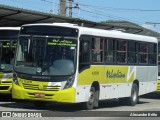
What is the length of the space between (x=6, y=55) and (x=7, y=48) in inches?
12.0

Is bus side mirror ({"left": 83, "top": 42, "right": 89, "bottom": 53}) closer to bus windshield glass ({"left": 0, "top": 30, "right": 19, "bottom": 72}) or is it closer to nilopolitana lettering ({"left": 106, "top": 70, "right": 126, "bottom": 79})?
nilopolitana lettering ({"left": 106, "top": 70, "right": 126, "bottom": 79})

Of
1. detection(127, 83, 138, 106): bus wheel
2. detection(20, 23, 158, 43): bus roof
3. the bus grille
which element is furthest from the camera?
detection(127, 83, 138, 106): bus wheel

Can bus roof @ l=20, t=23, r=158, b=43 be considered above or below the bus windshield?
above

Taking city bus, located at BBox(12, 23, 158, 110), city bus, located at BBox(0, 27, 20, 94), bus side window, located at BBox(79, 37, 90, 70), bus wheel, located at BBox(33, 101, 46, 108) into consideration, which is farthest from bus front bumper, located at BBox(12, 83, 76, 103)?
city bus, located at BBox(0, 27, 20, 94)

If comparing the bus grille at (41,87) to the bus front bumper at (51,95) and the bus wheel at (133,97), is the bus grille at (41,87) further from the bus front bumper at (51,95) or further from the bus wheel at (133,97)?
the bus wheel at (133,97)

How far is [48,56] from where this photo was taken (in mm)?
17688

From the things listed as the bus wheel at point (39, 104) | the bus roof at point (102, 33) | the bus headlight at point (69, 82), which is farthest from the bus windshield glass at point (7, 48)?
the bus headlight at point (69, 82)

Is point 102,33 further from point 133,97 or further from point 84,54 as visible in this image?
point 133,97

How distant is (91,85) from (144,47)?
6.11 metres

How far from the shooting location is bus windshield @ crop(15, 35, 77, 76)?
57.6 ft

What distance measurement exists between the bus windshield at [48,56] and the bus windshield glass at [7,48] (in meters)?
2.45

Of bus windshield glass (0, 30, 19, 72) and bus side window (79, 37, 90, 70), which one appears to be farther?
bus windshield glass (0, 30, 19, 72)

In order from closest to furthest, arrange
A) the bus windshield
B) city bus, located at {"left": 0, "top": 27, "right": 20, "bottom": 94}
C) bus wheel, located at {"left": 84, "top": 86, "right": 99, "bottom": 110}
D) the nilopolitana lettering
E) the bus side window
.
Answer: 1. the bus windshield
2. the bus side window
3. bus wheel, located at {"left": 84, "top": 86, "right": 99, "bottom": 110}
4. the nilopolitana lettering
5. city bus, located at {"left": 0, "top": 27, "right": 20, "bottom": 94}

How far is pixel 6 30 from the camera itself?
21.0 m
